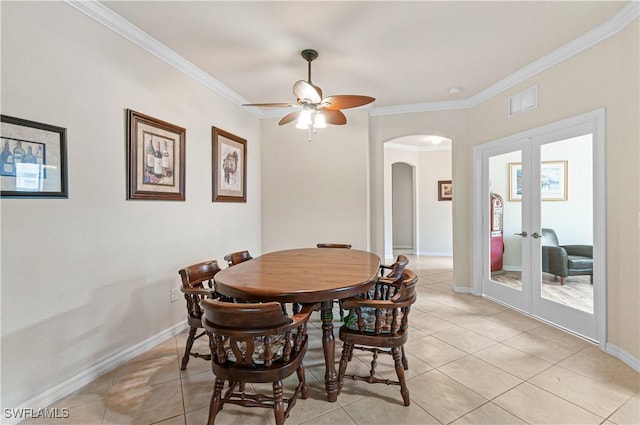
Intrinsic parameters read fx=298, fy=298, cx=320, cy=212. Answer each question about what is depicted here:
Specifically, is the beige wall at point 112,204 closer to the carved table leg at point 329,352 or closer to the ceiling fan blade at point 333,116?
the ceiling fan blade at point 333,116

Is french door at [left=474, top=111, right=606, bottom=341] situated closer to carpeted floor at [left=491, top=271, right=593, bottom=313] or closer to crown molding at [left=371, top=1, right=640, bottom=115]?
carpeted floor at [left=491, top=271, right=593, bottom=313]

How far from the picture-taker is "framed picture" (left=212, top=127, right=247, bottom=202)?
3.55 meters

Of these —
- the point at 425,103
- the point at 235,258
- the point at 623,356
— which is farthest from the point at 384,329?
the point at 425,103

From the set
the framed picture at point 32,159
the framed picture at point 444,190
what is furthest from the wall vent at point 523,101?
the framed picture at point 32,159

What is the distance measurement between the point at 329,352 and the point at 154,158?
86.8 inches

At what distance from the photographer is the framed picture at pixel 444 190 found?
7.43 m

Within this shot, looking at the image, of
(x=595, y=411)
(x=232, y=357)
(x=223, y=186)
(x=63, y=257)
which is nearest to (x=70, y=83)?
(x=63, y=257)

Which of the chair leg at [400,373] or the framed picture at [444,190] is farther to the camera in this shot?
the framed picture at [444,190]

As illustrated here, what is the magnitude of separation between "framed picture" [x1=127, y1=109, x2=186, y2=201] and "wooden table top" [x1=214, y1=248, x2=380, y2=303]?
3.66ft

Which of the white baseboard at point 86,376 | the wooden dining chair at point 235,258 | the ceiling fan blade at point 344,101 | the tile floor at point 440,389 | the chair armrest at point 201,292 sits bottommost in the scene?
the tile floor at point 440,389

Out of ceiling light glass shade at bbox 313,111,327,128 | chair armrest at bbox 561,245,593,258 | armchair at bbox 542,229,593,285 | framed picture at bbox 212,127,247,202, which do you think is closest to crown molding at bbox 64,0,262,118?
framed picture at bbox 212,127,247,202

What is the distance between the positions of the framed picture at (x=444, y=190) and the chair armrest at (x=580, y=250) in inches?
179

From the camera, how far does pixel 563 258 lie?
9.85 feet

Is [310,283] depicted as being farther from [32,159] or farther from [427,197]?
[427,197]
